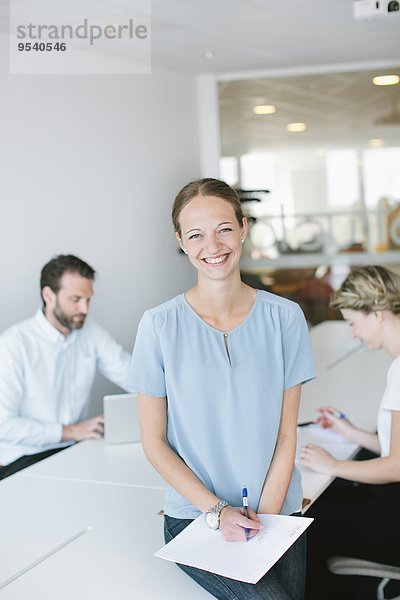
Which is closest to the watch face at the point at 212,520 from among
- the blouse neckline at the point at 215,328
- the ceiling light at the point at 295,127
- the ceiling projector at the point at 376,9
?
the blouse neckline at the point at 215,328

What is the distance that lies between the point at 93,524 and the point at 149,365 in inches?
24.1

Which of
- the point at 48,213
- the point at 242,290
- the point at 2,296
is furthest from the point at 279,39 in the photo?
the point at 242,290

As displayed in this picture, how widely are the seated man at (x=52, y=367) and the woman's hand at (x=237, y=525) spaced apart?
4.84ft

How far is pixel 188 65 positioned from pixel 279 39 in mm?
1097

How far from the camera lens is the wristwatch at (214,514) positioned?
2070 mm

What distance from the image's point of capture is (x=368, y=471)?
104 inches

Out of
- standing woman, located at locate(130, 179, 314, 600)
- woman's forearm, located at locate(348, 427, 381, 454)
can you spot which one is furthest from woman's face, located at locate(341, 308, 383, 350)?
standing woman, located at locate(130, 179, 314, 600)

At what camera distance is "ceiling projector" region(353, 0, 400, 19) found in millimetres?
4352

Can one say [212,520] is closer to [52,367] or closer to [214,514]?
[214,514]

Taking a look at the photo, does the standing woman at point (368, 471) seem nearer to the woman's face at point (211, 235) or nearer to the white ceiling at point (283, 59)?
the woman's face at point (211, 235)

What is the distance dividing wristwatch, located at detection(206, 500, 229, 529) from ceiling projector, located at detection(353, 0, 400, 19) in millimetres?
3242

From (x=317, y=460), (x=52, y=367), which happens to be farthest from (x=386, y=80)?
(x=317, y=460)

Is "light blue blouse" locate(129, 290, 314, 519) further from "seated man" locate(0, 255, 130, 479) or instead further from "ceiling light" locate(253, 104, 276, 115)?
"ceiling light" locate(253, 104, 276, 115)

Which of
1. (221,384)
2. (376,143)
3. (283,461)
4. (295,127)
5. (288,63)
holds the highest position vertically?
(288,63)
